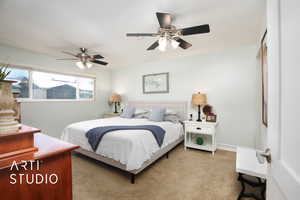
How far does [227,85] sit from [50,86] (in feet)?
15.0

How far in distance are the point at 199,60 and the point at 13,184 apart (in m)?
3.72

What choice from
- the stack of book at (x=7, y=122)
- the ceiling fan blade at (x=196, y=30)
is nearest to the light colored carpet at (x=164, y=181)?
the stack of book at (x=7, y=122)

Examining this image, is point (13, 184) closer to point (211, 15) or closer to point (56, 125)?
point (211, 15)

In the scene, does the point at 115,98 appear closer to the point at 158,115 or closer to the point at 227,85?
the point at 158,115

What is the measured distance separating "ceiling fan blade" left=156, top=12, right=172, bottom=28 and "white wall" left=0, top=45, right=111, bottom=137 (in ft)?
10.3

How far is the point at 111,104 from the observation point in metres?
5.12

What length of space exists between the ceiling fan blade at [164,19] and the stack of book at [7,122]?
154 centimetres

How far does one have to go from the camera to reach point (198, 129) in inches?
117

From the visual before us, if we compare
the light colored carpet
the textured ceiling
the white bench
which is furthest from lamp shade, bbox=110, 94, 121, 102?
the white bench

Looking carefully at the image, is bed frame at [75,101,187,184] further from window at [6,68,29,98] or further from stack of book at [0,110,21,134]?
window at [6,68,29,98]

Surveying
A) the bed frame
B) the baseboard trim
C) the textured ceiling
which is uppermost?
the textured ceiling

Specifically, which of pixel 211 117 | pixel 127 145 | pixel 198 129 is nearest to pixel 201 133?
pixel 198 129

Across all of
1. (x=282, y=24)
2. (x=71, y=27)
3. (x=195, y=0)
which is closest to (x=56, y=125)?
Result: (x=71, y=27)

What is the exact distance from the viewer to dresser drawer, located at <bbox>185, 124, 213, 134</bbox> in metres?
2.87
